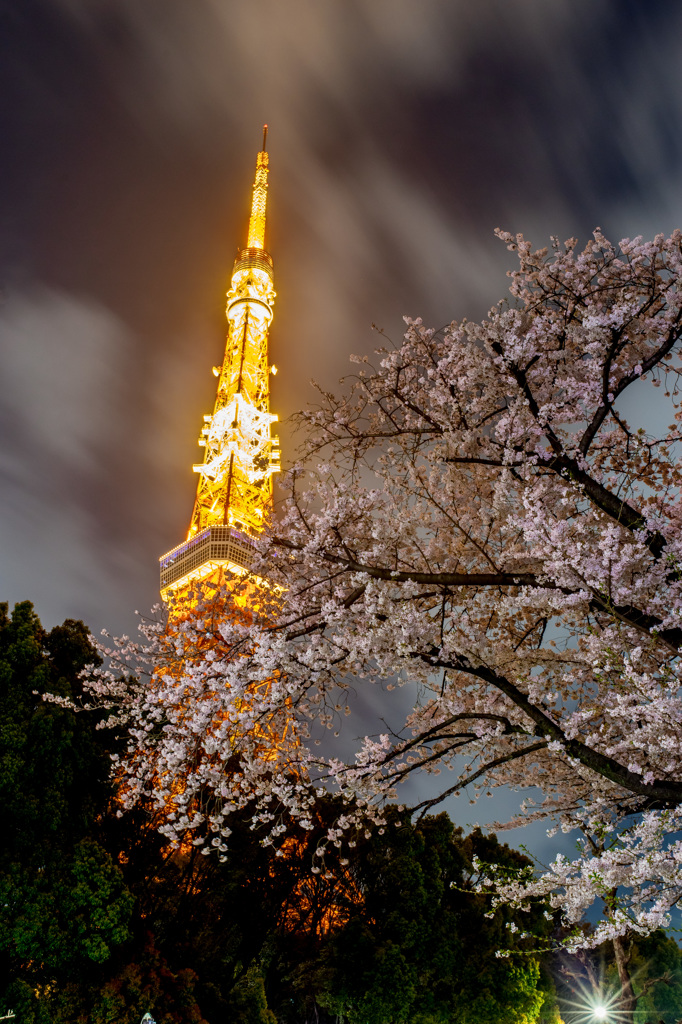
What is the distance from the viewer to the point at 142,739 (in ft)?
30.0

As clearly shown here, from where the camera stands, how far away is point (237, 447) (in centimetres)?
3778

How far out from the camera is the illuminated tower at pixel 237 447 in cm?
3231

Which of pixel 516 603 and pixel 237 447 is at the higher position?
pixel 237 447

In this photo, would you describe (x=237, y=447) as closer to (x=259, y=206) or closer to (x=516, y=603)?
(x=259, y=206)

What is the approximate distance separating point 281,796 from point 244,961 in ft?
37.6

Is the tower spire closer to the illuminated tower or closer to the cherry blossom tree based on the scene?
the illuminated tower

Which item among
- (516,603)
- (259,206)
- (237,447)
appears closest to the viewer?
(516,603)

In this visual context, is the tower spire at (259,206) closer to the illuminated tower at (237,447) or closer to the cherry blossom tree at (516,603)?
the illuminated tower at (237,447)

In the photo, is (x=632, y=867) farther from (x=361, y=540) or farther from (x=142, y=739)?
(x=142, y=739)

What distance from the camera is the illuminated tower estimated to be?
106ft

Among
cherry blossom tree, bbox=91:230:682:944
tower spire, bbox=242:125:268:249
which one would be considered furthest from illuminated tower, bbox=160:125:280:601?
cherry blossom tree, bbox=91:230:682:944

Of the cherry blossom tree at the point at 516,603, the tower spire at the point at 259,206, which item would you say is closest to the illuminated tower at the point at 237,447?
the tower spire at the point at 259,206

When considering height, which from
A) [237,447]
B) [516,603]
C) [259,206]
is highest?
[259,206]

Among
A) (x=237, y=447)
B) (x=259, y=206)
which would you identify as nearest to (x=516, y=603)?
(x=237, y=447)
